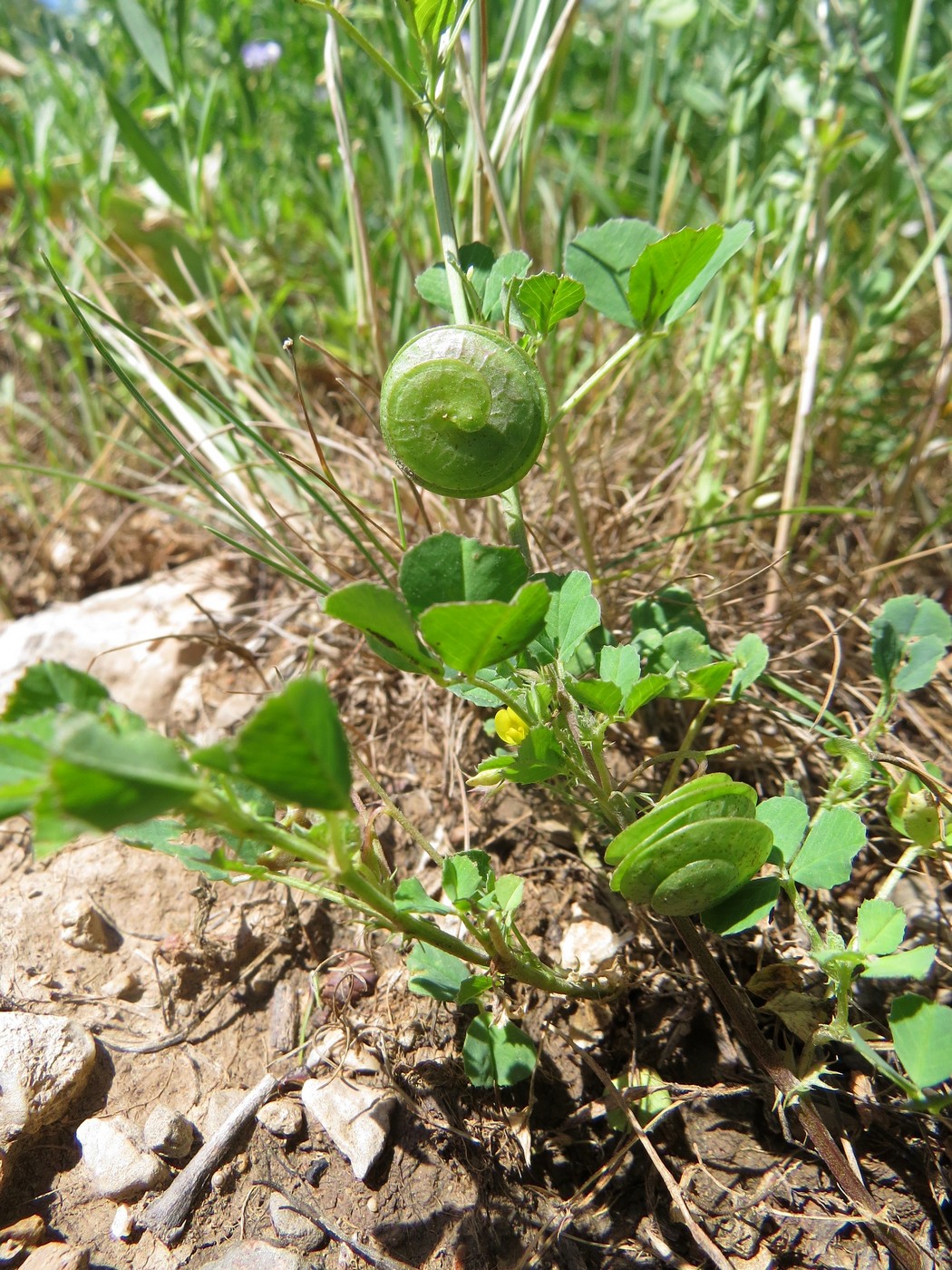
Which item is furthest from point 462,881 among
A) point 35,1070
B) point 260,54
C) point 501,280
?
point 260,54

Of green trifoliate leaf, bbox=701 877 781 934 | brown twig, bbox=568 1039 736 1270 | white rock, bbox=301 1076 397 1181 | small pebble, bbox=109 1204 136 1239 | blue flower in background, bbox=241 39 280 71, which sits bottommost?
brown twig, bbox=568 1039 736 1270

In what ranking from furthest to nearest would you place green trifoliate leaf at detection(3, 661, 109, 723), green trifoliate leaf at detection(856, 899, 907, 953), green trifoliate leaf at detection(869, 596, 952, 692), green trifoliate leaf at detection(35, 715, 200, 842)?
green trifoliate leaf at detection(869, 596, 952, 692) → green trifoliate leaf at detection(856, 899, 907, 953) → green trifoliate leaf at detection(3, 661, 109, 723) → green trifoliate leaf at detection(35, 715, 200, 842)

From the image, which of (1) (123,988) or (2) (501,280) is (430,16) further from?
(1) (123,988)

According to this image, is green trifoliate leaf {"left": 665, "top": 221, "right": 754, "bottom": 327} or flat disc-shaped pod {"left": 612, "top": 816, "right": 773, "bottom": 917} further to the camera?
green trifoliate leaf {"left": 665, "top": 221, "right": 754, "bottom": 327}

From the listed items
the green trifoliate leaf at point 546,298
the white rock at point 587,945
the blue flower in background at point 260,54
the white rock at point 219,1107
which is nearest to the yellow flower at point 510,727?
the white rock at point 587,945

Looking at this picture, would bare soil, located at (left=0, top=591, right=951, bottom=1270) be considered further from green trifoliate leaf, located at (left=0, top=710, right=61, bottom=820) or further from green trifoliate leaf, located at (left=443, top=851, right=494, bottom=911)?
green trifoliate leaf, located at (left=0, top=710, right=61, bottom=820)

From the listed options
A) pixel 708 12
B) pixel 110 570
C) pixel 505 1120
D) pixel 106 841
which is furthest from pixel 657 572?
pixel 708 12

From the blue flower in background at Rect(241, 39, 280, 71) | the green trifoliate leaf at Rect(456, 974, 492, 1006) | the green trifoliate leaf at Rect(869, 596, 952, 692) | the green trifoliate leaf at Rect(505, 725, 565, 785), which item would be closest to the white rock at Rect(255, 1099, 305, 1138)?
the green trifoliate leaf at Rect(456, 974, 492, 1006)
